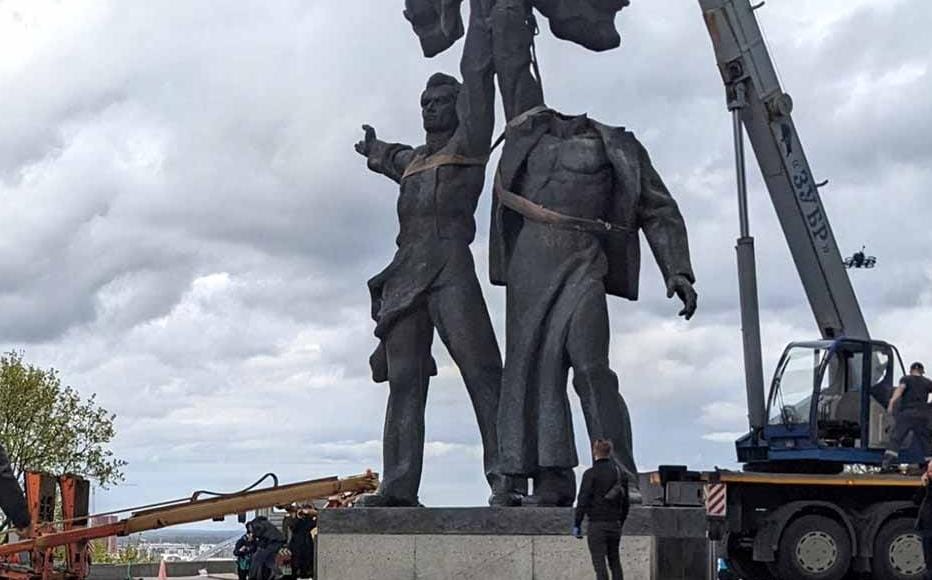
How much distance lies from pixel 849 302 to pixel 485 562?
12.5 meters

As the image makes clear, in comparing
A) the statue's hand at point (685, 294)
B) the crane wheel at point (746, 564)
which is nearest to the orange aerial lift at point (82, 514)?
the crane wheel at point (746, 564)

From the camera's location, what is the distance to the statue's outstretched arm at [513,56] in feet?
39.4

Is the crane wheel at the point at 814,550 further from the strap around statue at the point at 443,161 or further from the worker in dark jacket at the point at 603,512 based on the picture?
the worker in dark jacket at the point at 603,512

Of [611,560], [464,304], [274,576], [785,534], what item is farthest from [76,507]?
[611,560]

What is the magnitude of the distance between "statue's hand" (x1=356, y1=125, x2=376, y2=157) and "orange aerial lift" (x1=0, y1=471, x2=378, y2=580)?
5558mm

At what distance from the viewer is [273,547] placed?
2023cm

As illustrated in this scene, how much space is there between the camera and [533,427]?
1142 centimetres

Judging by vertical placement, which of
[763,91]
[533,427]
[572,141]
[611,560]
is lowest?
[611,560]

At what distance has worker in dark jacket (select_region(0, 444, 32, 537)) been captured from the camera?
11.3 meters

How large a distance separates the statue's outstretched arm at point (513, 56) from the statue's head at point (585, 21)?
461 mm

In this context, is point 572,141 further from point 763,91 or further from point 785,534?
point 763,91

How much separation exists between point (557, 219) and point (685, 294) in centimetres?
100

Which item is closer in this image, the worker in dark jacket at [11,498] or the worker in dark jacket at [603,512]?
the worker in dark jacket at [603,512]

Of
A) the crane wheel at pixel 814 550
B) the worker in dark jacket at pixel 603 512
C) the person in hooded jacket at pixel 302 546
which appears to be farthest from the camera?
the person in hooded jacket at pixel 302 546
